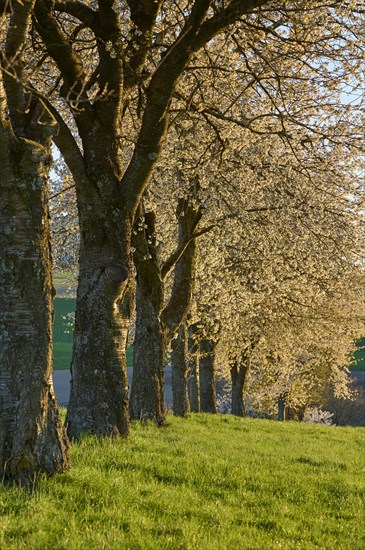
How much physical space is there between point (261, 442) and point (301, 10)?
10.7m

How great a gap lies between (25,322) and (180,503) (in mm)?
2991

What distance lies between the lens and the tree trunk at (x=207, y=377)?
Result: 32062mm

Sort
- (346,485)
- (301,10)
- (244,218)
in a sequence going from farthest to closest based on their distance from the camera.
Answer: (244,218), (301,10), (346,485)

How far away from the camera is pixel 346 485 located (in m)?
10.6

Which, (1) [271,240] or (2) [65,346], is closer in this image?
(1) [271,240]

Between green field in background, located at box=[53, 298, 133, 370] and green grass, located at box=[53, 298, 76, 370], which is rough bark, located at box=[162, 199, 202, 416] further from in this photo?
green grass, located at box=[53, 298, 76, 370]

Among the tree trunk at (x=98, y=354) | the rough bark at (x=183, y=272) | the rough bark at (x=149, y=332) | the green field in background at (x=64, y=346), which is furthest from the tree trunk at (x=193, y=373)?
the green field in background at (x=64, y=346)

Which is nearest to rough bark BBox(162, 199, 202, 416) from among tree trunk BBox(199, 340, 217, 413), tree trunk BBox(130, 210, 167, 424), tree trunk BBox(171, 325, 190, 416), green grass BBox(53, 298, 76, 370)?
tree trunk BBox(171, 325, 190, 416)

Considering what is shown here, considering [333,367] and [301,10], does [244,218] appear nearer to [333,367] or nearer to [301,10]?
[301,10]

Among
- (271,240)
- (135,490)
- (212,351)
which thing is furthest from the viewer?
(212,351)

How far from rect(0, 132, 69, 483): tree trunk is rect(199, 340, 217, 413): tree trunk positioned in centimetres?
2339

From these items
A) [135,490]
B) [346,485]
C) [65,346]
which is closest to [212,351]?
[346,485]

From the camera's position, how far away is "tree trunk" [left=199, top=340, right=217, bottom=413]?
32.1 metres

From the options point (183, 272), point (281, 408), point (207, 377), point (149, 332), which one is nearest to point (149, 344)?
point (149, 332)
